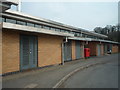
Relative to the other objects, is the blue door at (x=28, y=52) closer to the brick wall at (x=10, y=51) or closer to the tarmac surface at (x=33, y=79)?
the brick wall at (x=10, y=51)

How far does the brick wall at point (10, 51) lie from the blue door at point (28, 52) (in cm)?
41

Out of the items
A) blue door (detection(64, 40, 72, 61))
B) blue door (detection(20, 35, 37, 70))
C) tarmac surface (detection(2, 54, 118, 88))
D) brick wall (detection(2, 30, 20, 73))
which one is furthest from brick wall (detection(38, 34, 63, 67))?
brick wall (detection(2, 30, 20, 73))

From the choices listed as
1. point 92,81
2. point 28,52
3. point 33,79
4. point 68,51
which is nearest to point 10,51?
point 28,52

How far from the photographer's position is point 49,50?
10.8 m

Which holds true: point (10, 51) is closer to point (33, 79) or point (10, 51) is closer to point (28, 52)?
point (28, 52)

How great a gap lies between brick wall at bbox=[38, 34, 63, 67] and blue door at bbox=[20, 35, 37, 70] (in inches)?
20.3

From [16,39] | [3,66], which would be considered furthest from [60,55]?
[3,66]

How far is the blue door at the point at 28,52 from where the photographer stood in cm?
844

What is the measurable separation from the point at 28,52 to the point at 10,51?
149 cm

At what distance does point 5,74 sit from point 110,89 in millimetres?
5851

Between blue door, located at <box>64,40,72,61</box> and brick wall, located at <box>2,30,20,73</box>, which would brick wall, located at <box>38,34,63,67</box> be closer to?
blue door, located at <box>64,40,72,61</box>

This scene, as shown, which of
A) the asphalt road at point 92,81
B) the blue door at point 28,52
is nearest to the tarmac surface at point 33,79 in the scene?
the asphalt road at point 92,81

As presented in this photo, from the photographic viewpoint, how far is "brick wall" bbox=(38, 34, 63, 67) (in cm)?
988

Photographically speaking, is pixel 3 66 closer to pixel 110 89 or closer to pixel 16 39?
pixel 16 39
